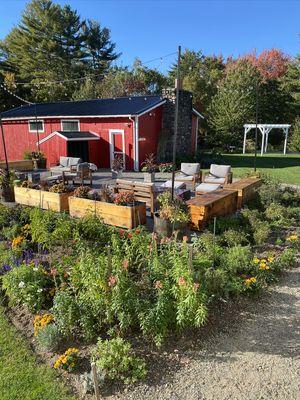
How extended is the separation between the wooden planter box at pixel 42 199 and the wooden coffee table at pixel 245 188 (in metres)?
4.13

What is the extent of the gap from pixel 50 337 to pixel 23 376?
41cm

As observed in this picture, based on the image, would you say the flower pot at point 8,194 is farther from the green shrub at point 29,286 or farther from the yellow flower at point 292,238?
the yellow flower at point 292,238

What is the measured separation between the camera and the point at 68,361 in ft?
10.4

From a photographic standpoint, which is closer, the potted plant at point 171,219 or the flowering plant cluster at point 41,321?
the flowering plant cluster at point 41,321

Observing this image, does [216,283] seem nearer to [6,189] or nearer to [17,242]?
[17,242]

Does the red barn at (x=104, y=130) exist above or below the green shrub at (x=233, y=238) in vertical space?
above

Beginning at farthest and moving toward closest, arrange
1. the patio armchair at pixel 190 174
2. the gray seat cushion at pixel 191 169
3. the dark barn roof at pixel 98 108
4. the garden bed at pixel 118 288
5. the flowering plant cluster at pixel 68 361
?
the dark barn roof at pixel 98 108, the gray seat cushion at pixel 191 169, the patio armchair at pixel 190 174, the garden bed at pixel 118 288, the flowering plant cluster at pixel 68 361

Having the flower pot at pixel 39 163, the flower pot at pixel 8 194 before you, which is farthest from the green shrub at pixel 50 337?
the flower pot at pixel 39 163

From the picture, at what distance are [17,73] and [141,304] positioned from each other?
38338 mm

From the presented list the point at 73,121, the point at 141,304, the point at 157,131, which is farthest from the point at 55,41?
the point at 141,304

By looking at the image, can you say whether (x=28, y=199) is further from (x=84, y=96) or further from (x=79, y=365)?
(x=84, y=96)

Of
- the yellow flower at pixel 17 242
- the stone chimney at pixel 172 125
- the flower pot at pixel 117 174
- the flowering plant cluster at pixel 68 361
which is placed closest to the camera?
the flowering plant cluster at pixel 68 361

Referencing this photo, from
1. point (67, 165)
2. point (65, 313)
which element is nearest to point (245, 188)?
point (65, 313)

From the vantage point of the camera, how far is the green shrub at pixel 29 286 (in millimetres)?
4051
